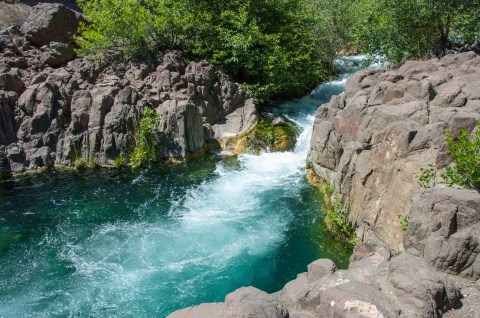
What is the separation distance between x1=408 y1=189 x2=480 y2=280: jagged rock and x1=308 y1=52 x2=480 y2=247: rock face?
1.80m

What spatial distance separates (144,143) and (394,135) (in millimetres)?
13571

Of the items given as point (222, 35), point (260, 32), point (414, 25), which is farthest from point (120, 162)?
point (414, 25)

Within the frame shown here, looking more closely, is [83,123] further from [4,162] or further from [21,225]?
[21,225]

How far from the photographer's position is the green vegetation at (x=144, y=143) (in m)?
21.1

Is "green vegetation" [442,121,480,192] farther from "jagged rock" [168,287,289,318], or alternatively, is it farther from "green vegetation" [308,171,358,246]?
"jagged rock" [168,287,289,318]

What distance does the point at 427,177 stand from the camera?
10.6 m

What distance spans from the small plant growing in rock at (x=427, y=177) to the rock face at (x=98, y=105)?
1347 centimetres

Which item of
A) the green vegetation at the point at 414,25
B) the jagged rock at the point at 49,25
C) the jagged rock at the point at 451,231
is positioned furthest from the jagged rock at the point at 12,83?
the jagged rock at the point at 451,231

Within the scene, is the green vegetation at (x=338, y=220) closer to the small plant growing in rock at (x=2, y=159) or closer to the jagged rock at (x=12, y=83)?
the small plant growing in rock at (x=2, y=159)

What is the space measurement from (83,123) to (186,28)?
927 cm

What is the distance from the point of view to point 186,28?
25.5 m

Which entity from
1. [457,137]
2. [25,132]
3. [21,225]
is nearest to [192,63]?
[25,132]

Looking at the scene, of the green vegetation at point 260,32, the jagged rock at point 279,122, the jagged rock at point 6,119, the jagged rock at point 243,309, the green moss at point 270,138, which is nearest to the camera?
the jagged rock at point 243,309

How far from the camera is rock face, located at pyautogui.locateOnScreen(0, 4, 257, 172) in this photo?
69.1 ft
